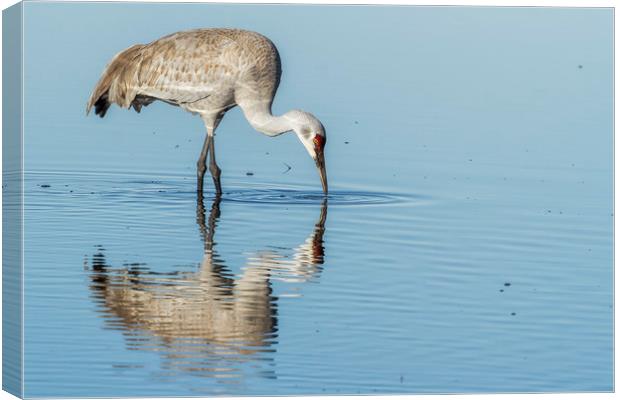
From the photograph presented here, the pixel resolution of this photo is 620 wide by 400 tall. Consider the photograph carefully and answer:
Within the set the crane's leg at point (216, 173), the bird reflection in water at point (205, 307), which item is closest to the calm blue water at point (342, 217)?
the bird reflection in water at point (205, 307)

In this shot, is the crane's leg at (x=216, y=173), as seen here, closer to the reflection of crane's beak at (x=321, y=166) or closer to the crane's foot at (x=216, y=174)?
the crane's foot at (x=216, y=174)

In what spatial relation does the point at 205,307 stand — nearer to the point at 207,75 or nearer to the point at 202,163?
the point at 207,75

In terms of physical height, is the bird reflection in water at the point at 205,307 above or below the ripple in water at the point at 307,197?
below

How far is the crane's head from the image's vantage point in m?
19.5

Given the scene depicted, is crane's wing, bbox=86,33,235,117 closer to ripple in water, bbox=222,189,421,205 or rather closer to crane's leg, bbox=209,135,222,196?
crane's leg, bbox=209,135,222,196

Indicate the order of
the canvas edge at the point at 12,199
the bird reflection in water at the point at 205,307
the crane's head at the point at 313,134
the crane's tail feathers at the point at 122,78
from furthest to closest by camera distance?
1. the crane's tail feathers at the point at 122,78
2. the crane's head at the point at 313,134
3. the canvas edge at the point at 12,199
4. the bird reflection in water at the point at 205,307

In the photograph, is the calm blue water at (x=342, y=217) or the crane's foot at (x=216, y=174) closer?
the calm blue water at (x=342, y=217)

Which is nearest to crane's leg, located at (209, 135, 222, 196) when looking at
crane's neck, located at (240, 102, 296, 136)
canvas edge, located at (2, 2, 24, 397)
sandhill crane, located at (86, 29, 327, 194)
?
sandhill crane, located at (86, 29, 327, 194)

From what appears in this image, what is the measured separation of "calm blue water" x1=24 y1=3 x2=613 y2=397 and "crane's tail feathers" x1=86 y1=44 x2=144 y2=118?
14.2 inches

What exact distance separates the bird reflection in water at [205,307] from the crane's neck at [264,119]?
330cm

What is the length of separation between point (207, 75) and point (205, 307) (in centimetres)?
606

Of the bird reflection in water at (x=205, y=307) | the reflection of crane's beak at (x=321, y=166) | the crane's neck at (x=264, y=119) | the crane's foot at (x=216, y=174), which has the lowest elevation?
the bird reflection in water at (x=205, y=307)

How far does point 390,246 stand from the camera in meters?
17.1

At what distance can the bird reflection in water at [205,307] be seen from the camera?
43.2 feet
